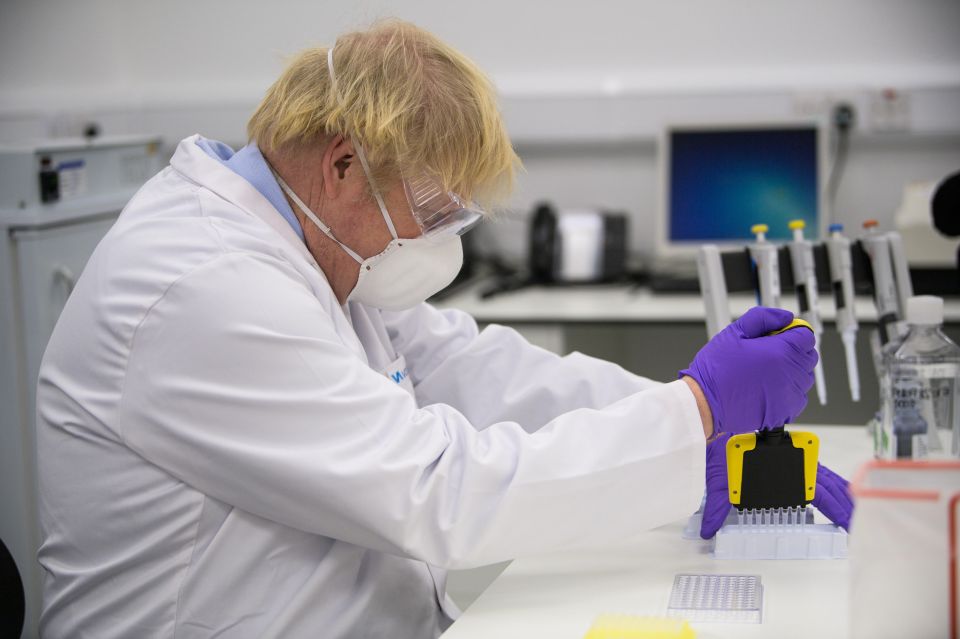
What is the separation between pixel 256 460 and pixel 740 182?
2.33m

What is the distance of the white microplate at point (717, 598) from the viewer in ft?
3.61

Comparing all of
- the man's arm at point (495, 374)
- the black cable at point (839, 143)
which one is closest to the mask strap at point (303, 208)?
the man's arm at point (495, 374)

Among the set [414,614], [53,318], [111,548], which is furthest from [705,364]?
[53,318]

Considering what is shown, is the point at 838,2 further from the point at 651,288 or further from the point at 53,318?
the point at 53,318

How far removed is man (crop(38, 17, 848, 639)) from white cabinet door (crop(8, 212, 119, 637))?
50.2 inches

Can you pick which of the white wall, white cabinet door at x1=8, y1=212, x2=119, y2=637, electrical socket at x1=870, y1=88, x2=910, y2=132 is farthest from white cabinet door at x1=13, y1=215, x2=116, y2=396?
electrical socket at x1=870, y1=88, x2=910, y2=132

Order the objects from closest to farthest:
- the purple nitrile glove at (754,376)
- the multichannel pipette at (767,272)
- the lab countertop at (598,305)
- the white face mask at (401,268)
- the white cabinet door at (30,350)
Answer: the purple nitrile glove at (754,376), the white face mask at (401,268), the multichannel pipette at (767,272), the white cabinet door at (30,350), the lab countertop at (598,305)

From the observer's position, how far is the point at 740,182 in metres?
3.12

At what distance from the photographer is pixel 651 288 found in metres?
3.04

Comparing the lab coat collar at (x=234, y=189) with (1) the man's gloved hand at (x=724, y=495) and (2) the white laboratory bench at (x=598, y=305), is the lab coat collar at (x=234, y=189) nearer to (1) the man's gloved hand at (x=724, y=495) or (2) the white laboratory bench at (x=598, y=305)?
(1) the man's gloved hand at (x=724, y=495)

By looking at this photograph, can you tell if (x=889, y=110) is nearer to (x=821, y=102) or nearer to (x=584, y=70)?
(x=821, y=102)

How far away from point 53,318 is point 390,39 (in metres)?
1.56

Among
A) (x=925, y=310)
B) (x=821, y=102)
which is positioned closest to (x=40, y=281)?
(x=925, y=310)

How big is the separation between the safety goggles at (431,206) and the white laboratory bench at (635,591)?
1.40ft
